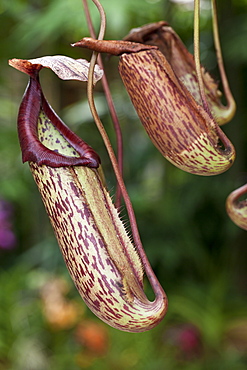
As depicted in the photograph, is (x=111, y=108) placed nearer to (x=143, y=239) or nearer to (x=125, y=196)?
(x=125, y=196)

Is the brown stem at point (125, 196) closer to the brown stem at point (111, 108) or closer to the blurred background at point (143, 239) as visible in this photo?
the brown stem at point (111, 108)

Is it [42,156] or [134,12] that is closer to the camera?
[42,156]

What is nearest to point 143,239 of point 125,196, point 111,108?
point 111,108

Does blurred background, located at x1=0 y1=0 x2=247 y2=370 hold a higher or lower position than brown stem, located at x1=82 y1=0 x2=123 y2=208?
lower

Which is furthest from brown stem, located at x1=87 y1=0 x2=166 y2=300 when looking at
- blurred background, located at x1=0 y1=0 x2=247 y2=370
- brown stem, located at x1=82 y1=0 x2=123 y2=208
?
blurred background, located at x1=0 y1=0 x2=247 y2=370

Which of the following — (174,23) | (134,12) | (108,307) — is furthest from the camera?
(174,23)

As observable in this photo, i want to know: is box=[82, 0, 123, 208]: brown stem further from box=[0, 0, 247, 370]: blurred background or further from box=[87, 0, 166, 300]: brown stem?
box=[0, 0, 247, 370]: blurred background

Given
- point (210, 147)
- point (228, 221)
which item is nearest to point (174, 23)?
point (228, 221)

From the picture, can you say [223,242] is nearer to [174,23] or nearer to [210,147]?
[174,23]

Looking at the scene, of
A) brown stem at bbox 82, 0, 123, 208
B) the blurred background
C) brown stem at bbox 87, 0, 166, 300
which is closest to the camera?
brown stem at bbox 87, 0, 166, 300
